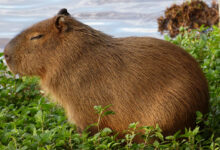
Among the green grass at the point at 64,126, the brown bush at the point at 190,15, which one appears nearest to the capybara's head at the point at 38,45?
the green grass at the point at 64,126

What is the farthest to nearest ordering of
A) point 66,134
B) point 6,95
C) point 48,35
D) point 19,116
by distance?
point 6,95 → point 19,116 → point 48,35 → point 66,134

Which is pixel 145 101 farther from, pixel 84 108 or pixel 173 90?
pixel 84 108

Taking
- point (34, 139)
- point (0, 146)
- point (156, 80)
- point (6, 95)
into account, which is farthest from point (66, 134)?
point (6, 95)

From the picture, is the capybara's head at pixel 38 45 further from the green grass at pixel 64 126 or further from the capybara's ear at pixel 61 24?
the green grass at pixel 64 126

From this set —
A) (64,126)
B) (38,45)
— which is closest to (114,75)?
(64,126)

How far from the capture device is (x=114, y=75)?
345cm

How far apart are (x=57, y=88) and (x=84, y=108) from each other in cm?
33

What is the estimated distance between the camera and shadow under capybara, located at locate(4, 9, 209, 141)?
334 cm

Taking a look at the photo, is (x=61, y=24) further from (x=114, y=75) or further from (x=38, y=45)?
(x=114, y=75)

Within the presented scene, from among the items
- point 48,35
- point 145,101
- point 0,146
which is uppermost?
point 48,35

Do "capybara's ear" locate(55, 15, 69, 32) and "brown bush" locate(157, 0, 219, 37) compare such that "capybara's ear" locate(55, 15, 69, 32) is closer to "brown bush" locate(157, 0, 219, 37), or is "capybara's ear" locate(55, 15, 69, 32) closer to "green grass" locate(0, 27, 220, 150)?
"green grass" locate(0, 27, 220, 150)

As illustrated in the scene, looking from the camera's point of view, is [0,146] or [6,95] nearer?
[0,146]

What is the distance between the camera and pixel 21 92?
15.3ft

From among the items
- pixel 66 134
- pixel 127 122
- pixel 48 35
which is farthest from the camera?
pixel 48 35
